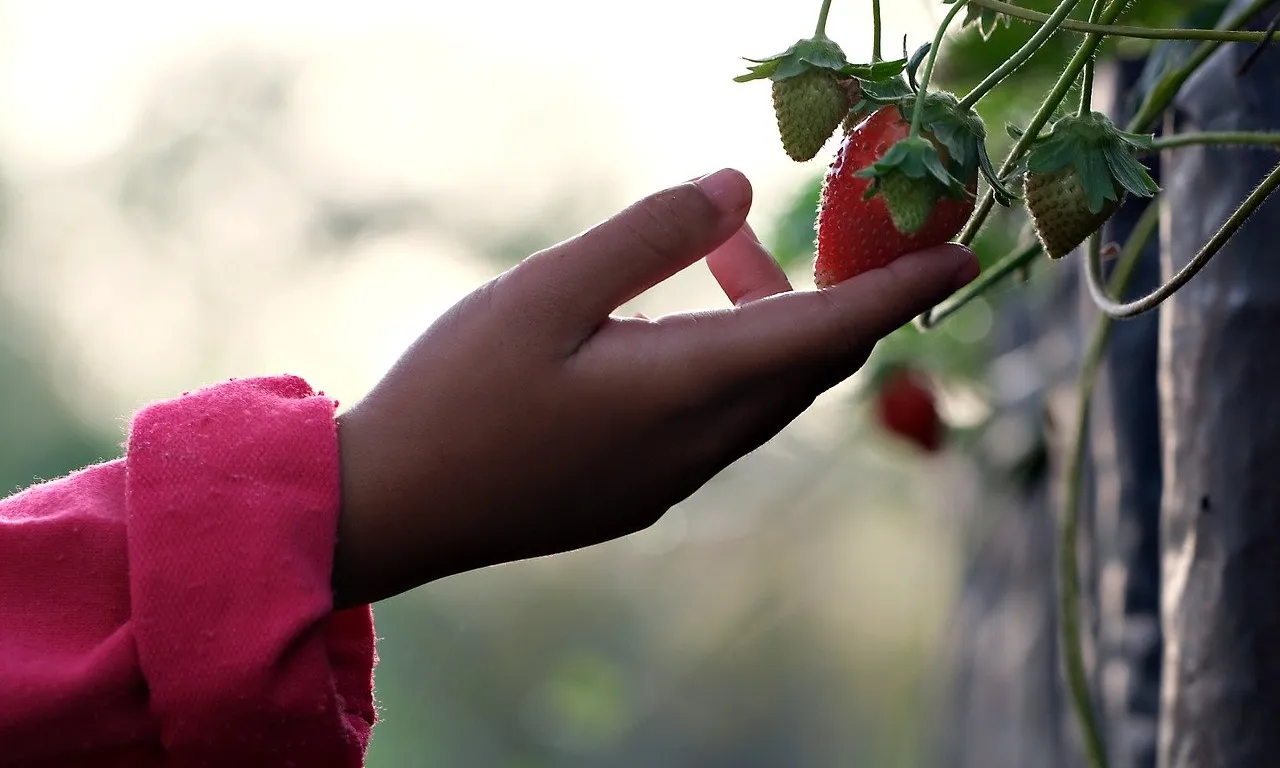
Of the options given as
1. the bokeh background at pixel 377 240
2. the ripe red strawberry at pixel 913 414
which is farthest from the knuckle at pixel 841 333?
the bokeh background at pixel 377 240

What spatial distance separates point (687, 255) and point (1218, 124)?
34 centimetres

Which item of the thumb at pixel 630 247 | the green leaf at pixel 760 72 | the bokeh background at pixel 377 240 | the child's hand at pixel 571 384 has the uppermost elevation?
the green leaf at pixel 760 72

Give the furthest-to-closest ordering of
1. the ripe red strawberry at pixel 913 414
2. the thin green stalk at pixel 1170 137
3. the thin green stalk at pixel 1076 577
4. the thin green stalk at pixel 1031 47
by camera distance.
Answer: the ripe red strawberry at pixel 913 414 < the thin green stalk at pixel 1076 577 < the thin green stalk at pixel 1170 137 < the thin green stalk at pixel 1031 47

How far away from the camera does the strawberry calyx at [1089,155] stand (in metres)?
0.39

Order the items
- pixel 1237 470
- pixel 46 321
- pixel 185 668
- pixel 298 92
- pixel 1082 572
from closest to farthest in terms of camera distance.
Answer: pixel 185 668
pixel 1237 470
pixel 1082 572
pixel 46 321
pixel 298 92

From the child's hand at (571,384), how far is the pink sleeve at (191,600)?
2cm

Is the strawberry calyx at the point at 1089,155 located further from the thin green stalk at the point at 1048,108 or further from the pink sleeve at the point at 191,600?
the pink sleeve at the point at 191,600

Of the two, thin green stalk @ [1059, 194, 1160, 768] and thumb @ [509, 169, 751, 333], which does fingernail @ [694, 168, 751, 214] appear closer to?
thumb @ [509, 169, 751, 333]

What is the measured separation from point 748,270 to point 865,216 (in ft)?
0.17

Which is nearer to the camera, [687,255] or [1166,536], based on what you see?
[687,255]

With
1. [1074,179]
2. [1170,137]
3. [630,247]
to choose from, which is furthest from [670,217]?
[1170,137]

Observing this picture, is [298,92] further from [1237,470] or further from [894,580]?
[1237,470]

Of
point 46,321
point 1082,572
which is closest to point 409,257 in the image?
point 46,321

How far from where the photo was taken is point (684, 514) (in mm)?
3703
